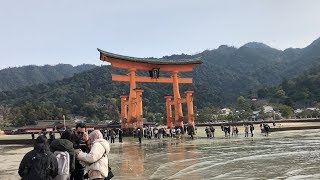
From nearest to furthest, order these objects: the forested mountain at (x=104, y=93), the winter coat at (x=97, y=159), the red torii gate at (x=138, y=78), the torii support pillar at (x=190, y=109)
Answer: the winter coat at (x=97, y=159), the red torii gate at (x=138, y=78), the torii support pillar at (x=190, y=109), the forested mountain at (x=104, y=93)

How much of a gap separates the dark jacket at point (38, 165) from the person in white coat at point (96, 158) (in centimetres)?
42

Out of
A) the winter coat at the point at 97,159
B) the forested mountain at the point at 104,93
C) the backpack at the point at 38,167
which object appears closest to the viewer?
the backpack at the point at 38,167

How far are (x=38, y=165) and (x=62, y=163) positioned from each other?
0.41 m

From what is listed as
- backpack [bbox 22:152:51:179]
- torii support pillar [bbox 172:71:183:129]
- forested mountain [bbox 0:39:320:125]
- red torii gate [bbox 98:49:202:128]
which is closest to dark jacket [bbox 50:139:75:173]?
backpack [bbox 22:152:51:179]

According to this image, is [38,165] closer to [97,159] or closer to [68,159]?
[68,159]

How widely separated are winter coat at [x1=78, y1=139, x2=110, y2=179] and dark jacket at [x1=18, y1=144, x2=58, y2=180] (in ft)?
1.37

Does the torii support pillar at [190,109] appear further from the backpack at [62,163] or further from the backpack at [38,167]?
the backpack at [38,167]

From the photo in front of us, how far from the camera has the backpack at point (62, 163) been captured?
506cm

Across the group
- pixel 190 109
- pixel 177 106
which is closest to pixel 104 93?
pixel 177 106

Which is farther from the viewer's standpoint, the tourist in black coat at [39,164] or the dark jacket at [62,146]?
the dark jacket at [62,146]

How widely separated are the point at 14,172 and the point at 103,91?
136m

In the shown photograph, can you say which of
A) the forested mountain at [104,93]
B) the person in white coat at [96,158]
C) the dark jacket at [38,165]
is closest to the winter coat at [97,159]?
the person in white coat at [96,158]

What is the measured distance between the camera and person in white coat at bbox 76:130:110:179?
199 inches

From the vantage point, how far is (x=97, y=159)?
5098mm
